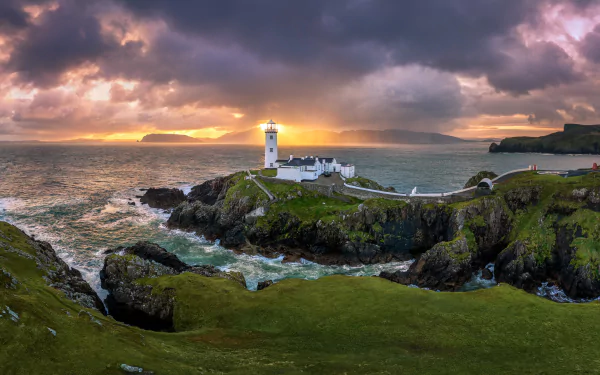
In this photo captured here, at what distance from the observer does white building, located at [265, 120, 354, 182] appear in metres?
81.2

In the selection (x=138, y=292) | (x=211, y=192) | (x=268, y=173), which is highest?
(x=268, y=173)

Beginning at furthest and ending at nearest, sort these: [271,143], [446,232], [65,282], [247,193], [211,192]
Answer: [271,143] → [211,192] → [247,193] → [446,232] → [65,282]

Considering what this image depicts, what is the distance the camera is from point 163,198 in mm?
91062

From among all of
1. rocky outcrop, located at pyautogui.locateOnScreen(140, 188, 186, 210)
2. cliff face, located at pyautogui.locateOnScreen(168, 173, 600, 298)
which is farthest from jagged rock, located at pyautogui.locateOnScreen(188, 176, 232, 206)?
cliff face, located at pyautogui.locateOnScreen(168, 173, 600, 298)

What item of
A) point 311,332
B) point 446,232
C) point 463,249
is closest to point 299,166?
point 446,232

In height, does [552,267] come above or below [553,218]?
below

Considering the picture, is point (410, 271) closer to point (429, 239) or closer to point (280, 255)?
point (429, 239)

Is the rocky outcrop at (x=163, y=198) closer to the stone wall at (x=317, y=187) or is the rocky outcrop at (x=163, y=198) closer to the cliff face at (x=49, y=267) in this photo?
the stone wall at (x=317, y=187)

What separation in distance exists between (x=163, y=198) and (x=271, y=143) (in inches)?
1237

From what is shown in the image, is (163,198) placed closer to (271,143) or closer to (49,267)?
(271,143)

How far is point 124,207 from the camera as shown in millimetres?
87875

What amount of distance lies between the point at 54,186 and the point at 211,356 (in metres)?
117

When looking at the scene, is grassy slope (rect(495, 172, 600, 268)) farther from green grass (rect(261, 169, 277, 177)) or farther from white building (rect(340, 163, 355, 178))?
green grass (rect(261, 169, 277, 177))

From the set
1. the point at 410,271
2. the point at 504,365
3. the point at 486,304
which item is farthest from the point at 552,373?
the point at 410,271
